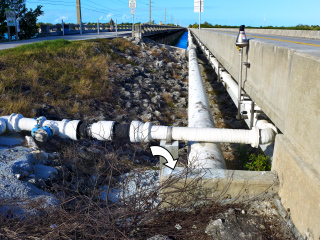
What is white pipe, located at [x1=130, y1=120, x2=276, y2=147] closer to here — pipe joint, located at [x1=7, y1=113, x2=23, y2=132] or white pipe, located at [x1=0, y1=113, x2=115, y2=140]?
white pipe, located at [x1=0, y1=113, x2=115, y2=140]

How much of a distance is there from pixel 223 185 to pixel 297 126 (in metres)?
1.36

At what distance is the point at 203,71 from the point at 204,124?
54.4 feet

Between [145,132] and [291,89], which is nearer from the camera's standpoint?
[291,89]

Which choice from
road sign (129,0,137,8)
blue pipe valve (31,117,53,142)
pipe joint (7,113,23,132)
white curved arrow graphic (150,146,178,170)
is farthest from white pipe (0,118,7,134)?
road sign (129,0,137,8)

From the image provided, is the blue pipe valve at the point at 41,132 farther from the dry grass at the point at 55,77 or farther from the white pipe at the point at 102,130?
the dry grass at the point at 55,77

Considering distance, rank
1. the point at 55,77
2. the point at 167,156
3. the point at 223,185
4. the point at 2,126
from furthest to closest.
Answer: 1. the point at 55,77
2. the point at 2,126
3. the point at 167,156
4. the point at 223,185

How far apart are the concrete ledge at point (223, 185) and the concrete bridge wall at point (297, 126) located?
0.24m

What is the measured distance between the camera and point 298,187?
3609 mm

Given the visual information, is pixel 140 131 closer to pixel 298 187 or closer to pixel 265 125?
pixel 265 125

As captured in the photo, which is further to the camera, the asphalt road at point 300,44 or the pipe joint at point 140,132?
the pipe joint at point 140,132

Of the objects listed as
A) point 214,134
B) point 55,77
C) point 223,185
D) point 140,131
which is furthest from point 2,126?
point 55,77

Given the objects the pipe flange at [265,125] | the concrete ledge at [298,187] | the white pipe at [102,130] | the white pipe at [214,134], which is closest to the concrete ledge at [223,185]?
the concrete ledge at [298,187]

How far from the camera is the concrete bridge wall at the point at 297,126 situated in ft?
10.7

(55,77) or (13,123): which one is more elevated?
(55,77)
